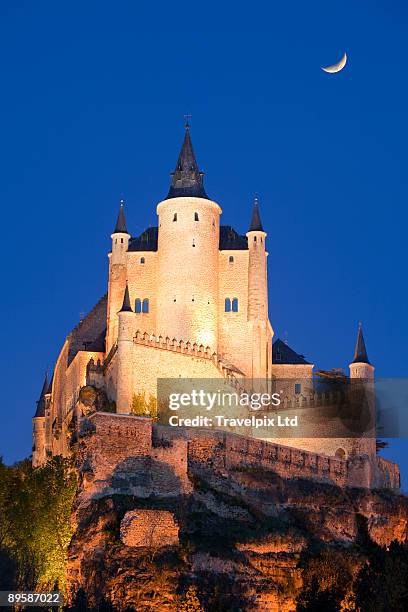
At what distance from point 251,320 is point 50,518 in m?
26.3

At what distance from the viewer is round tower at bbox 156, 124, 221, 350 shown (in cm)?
12044

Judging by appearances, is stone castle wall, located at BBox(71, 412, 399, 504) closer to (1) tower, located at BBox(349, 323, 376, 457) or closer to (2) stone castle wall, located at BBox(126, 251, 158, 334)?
(1) tower, located at BBox(349, 323, 376, 457)

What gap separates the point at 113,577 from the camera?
9631cm

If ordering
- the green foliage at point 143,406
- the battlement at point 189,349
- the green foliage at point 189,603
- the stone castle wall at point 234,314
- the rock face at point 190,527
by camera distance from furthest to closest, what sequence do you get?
1. the stone castle wall at point 234,314
2. the battlement at point 189,349
3. the green foliage at point 143,406
4. the rock face at point 190,527
5. the green foliage at point 189,603

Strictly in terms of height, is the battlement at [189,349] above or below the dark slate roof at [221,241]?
below

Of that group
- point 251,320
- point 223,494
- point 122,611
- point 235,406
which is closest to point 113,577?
point 122,611

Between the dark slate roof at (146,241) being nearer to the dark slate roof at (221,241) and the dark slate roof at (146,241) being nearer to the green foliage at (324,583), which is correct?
the dark slate roof at (221,241)

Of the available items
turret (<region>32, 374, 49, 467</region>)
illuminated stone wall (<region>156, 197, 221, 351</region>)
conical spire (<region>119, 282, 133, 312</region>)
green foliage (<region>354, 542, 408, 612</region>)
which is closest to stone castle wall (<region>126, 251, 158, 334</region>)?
illuminated stone wall (<region>156, 197, 221, 351</region>)

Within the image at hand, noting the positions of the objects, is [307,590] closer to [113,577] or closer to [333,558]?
[333,558]

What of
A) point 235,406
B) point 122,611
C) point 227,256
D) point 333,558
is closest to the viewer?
point 122,611

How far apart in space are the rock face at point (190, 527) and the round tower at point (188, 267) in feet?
51.7

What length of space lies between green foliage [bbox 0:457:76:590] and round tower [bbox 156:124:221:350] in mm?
17259

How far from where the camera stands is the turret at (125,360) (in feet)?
365

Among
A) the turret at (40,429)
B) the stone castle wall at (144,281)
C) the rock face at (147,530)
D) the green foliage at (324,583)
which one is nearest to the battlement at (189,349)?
the stone castle wall at (144,281)
